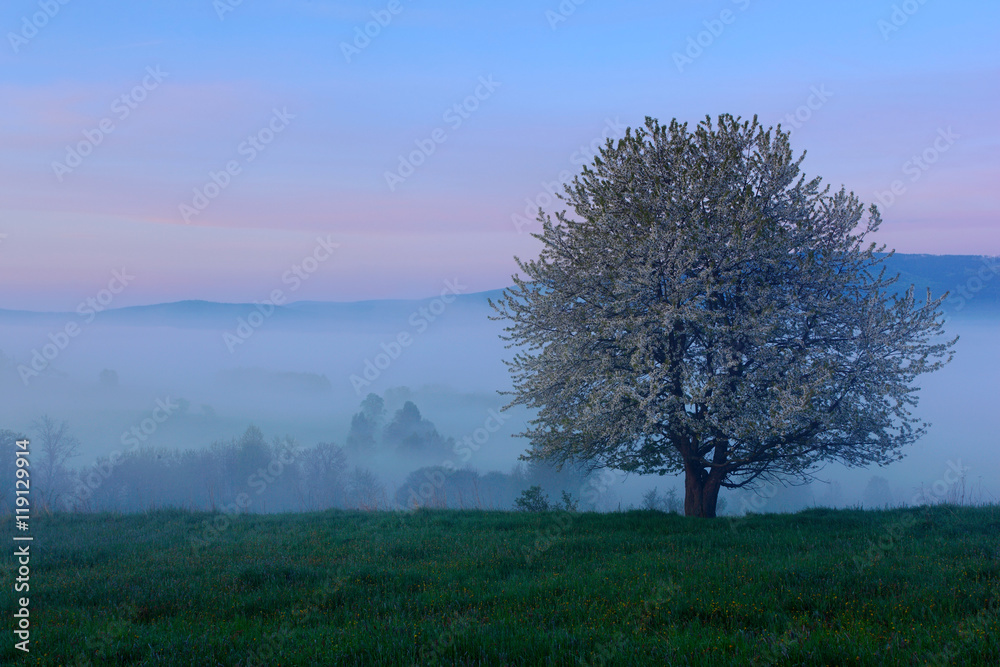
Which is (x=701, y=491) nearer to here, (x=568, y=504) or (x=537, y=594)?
(x=568, y=504)

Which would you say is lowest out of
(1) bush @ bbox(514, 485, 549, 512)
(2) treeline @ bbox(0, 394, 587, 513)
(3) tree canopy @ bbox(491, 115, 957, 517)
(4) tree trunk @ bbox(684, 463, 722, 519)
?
(2) treeline @ bbox(0, 394, 587, 513)

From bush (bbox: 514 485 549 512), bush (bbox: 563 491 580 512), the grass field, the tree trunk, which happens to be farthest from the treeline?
the grass field

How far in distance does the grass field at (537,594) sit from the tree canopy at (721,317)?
9.22 feet

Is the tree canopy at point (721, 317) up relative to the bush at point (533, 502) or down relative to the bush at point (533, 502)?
up

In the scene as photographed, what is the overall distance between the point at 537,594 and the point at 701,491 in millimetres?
12275

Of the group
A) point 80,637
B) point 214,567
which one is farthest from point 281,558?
point 80,637

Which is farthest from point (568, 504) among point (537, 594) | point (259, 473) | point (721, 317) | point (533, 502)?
point (259, 473)

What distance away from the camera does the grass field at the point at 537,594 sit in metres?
8.41

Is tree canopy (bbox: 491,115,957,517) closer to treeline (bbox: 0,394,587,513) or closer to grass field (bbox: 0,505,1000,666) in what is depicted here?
grass field (bbox: 0,505,1000,666)

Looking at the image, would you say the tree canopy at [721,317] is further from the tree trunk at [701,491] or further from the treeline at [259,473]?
the treeline at [259,473]

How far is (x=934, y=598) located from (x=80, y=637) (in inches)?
535

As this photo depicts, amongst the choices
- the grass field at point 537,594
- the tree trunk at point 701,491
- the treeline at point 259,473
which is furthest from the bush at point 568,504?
the treeline at point 259,473

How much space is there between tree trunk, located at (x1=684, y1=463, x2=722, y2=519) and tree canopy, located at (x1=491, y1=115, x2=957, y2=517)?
18 cm

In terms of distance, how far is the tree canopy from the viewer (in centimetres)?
1894
